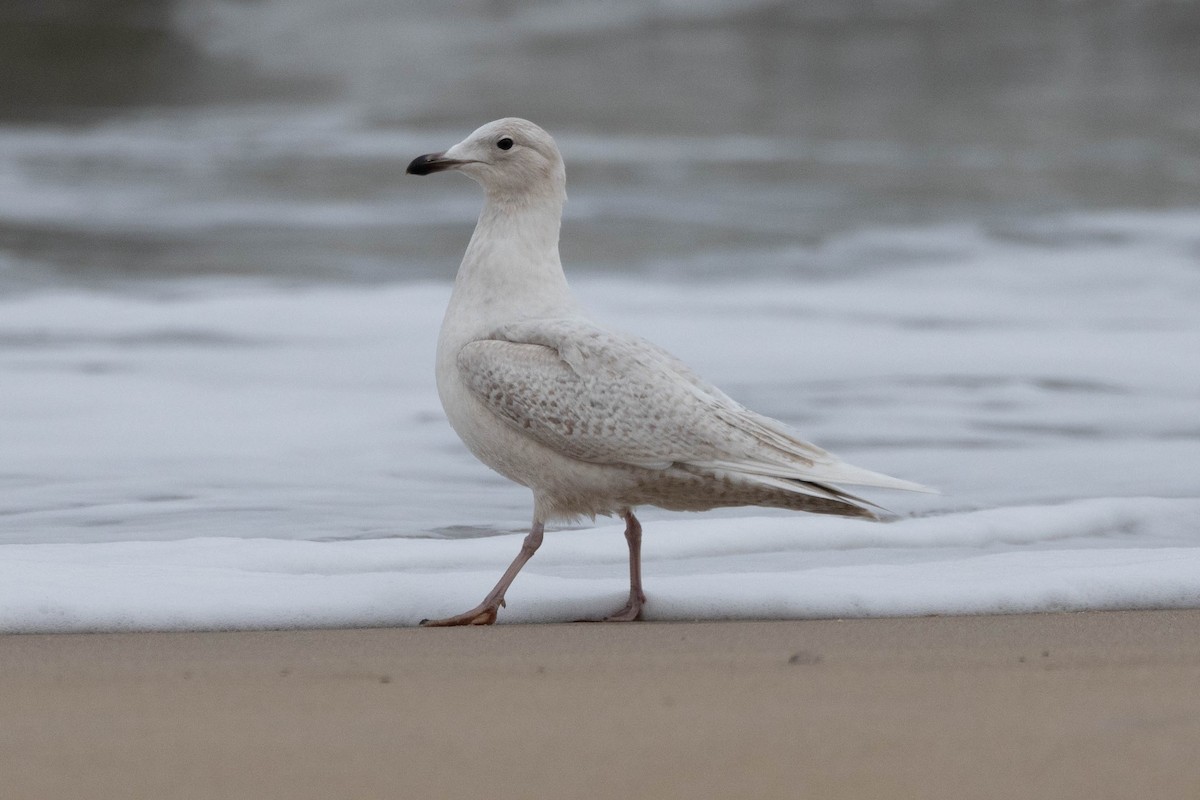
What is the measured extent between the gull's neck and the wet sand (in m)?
1.12

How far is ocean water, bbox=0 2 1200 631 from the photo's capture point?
4734 mm

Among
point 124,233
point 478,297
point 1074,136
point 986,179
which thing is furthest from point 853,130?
point 478,297

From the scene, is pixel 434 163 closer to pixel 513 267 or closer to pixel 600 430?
pixel 513 267

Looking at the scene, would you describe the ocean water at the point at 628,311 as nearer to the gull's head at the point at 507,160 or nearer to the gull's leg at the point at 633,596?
the gull's leg at the point at 633,596

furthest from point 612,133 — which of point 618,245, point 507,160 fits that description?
point 507,160

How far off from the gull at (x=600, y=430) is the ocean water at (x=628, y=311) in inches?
8.6

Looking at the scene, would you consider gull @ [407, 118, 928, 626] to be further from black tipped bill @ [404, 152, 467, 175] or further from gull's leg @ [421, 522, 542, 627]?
black tipped bill @ [404, 152, 467, 175]

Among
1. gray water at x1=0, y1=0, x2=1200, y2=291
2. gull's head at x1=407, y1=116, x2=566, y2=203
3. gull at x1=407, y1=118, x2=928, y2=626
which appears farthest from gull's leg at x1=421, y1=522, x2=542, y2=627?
gray water at x1=0, y1=0, x2=1200, y2=291

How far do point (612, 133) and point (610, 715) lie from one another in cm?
2627

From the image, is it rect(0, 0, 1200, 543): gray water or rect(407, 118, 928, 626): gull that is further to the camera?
rect(0, 0, 1200, 543): gray water

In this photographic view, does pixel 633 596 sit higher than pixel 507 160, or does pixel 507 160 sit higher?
pixel 507 160

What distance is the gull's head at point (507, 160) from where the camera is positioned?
4754mm

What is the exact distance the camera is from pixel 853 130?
2914 centimetres

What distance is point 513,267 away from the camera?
4.64m
